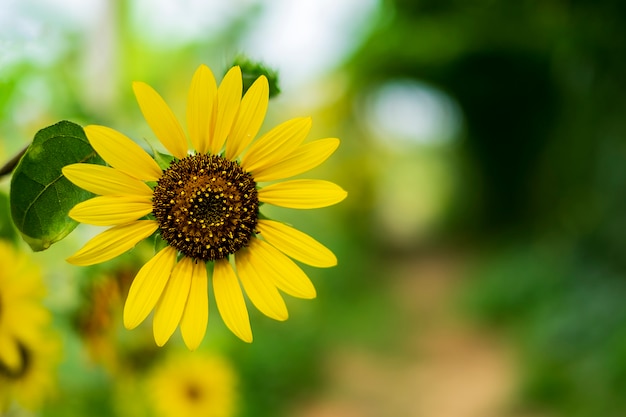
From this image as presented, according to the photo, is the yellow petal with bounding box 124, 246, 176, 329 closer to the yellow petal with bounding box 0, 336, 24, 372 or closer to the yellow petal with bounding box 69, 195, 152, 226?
the yellow petal with bounding box 69, 195, 152, 226

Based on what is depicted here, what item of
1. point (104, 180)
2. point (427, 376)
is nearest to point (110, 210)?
point (104, 180)

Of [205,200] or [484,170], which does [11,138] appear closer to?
[205,200]

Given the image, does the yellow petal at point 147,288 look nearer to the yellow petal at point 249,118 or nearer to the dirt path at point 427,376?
the yellow petal at point 249,118

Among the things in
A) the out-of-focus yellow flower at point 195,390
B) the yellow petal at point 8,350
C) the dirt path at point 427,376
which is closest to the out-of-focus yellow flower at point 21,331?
the yellow petal at point 8,350

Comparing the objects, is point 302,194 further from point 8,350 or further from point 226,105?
point 8,350

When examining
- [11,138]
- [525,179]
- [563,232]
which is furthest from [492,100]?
[11,138]

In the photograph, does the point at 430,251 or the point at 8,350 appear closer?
the point at 8,350

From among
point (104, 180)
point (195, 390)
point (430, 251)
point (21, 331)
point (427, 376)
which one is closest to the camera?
point (104, 180)
